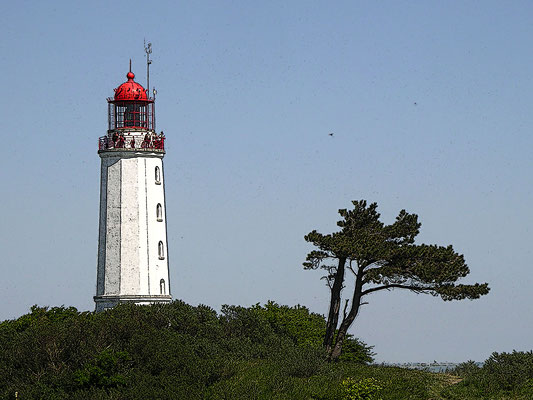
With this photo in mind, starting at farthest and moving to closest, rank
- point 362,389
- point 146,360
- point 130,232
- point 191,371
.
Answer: point 130,232 → point 146,360 → point 191,371 → point 362,389

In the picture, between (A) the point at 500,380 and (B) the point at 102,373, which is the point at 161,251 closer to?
(B) the point at 102,373

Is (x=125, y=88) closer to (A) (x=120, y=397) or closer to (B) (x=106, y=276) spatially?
(B) (x=106, y=276)

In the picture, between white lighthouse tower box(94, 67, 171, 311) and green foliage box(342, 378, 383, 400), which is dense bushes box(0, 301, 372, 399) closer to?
green foliage box(342, 378, 383, 400)

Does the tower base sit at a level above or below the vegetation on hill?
above

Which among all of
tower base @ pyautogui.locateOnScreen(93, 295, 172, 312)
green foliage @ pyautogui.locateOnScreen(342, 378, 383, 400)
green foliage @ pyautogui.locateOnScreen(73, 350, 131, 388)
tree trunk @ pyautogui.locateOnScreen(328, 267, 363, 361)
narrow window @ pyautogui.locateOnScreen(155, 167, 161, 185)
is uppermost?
narrow window @ pyautogui.locateOnScreen(155, 167, 161, 185)

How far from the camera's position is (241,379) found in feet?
159

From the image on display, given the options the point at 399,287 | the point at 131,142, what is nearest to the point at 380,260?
the point at 399,287

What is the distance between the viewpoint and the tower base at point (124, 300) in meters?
67.9

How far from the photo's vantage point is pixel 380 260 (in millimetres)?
58312

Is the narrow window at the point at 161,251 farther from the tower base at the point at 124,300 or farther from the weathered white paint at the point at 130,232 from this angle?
the tower base at the point at 124,300

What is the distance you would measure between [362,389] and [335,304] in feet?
42.2

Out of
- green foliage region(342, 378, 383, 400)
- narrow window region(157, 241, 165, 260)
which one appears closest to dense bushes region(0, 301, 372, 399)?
green foliage region(342, 378, 383, 400)

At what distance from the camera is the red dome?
233ft

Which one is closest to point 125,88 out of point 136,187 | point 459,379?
point 136,187
